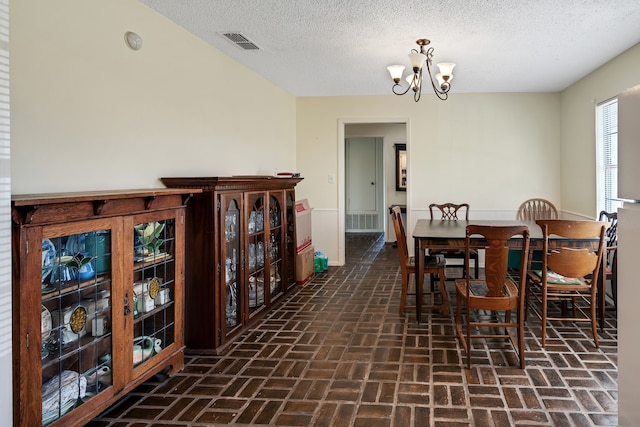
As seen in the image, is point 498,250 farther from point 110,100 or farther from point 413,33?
point 110,100

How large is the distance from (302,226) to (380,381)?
287 cm

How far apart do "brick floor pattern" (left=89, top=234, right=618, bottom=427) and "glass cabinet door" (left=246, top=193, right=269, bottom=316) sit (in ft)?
0.78

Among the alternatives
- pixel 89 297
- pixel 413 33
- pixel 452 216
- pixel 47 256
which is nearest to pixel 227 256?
pixel 89 297

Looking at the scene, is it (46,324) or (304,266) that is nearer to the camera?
(46,324)

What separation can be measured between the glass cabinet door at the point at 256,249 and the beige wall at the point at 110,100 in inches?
19.6

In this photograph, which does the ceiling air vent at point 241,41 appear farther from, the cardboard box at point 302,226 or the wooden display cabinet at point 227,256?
the cardboard box at point 302,226

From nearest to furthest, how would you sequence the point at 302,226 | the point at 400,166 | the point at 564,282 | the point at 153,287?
the point at 153,287 < the point at 564,282 < the point at 302,226 < the point at 400,166

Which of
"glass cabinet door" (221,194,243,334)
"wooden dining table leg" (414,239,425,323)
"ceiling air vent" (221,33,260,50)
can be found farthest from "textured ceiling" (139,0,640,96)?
"wooden dining table leg" (414,239,425,323)

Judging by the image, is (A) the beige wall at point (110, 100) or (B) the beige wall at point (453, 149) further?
(B) the beige wall at point (453, 149)

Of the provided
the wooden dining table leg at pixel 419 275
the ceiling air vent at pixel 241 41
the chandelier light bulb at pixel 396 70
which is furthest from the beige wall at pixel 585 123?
the ceiling air vent at pixel 241 41

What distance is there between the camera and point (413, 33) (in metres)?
3.56

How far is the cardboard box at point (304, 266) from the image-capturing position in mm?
5145

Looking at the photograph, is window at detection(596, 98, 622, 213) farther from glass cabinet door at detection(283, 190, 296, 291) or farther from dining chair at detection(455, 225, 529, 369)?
glass cabinet door at detection(283, 190, 296, 291)

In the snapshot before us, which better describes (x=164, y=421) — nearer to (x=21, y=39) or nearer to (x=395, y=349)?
(x=395, y=349)
